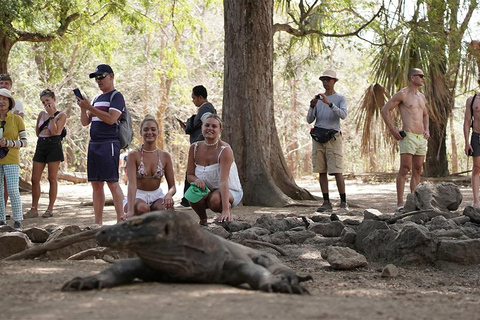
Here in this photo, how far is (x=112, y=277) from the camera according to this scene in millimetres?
3666

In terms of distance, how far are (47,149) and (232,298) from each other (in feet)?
20.3

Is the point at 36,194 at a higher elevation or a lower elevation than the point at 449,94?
lower

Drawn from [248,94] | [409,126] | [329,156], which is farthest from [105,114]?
[409,126]

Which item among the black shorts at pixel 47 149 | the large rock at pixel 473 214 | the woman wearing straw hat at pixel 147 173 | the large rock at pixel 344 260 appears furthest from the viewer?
the black shorts at pixel 47 149

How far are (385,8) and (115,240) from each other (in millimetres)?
10976

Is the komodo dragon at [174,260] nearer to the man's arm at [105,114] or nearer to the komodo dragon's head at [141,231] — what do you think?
the komodo dragon's head at [141,231]

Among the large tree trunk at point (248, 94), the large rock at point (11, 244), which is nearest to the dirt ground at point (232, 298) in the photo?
the large rock at point (11, 244)

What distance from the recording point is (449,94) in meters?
16.1

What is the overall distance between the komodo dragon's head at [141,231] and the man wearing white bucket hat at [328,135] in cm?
561

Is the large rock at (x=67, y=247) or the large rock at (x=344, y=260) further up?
the large rock at (x=67, y=247)

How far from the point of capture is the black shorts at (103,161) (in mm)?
6938

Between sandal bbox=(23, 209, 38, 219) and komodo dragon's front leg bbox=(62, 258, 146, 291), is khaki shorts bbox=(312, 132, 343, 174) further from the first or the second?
komodo dragon's front leg bbox=(62, 258, 146, 291)

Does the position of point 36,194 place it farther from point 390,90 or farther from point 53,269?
point 390,90

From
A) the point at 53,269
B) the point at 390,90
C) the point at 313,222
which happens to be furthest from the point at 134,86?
the point at 53,269
